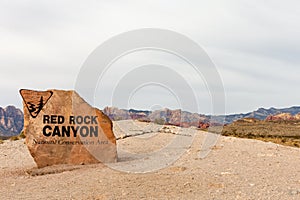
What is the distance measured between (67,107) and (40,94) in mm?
1112

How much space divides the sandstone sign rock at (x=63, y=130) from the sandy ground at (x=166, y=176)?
0.64 meters

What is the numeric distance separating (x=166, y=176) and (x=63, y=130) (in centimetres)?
498

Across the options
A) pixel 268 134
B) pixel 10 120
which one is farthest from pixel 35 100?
pixel 10 120

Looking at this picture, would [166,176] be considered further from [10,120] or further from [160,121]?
[10,120]

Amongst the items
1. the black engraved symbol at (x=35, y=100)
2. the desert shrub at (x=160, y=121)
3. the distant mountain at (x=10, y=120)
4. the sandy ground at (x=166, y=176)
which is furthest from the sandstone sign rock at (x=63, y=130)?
the distant mountain at (x=10, y=120)

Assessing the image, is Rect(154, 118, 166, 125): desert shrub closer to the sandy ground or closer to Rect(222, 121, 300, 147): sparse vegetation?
Rect(222, 121, 300, 147): sparse vegetation

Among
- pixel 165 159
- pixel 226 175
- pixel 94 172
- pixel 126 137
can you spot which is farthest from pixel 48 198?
pixel 126 137

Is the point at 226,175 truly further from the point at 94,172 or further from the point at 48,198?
the point at 48,198

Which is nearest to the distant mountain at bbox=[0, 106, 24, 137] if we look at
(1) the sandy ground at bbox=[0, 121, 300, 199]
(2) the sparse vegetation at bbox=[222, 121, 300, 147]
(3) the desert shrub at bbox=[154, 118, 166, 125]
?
(2) the sparse vegetation at bbox=[222, 121, 300, 147]

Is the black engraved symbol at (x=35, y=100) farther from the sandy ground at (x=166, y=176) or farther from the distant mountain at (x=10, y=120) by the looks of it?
the distant mountain at (x=10, y=120)

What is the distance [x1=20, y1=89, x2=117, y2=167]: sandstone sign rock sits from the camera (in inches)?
552

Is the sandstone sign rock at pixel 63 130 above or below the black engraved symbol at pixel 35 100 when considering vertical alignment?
below

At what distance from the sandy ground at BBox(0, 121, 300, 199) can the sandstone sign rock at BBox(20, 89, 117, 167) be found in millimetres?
639

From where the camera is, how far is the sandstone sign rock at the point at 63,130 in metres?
14.0
